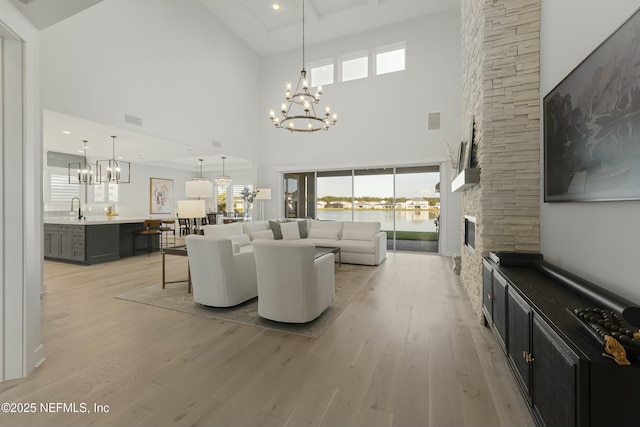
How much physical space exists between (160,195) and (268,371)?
1110 cm

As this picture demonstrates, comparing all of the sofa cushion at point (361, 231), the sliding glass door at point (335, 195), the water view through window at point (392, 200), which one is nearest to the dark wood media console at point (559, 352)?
the sofa cushion at point (361, 231)

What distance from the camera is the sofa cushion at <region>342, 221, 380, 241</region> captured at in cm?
623

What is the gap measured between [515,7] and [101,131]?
7.01m

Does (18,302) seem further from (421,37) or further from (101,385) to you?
(421,37)

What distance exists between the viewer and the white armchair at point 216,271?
A: 10.2 ft

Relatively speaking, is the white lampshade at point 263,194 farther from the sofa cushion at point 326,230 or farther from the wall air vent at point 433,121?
the wall air vent at point 433,121

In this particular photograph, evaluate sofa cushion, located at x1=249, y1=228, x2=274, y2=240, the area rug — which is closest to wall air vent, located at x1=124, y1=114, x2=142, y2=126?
sofa cushion, located at x1=249, y1=228, x2=274, y2=240

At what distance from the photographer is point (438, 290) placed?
4.07 meters

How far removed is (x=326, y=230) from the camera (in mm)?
6754

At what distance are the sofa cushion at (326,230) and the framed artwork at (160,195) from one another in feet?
24.2

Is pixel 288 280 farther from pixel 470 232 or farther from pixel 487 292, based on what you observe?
pixel 470 232

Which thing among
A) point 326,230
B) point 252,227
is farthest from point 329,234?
point 252,227

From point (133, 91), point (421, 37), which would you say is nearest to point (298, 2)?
point (421, 37)

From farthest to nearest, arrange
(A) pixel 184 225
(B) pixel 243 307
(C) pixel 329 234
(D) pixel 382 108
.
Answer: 1. (A) pixel 184 225
2. (D) pixel 382 108
3. (C) pixel 329 234
4. (B) pixel 243 307
